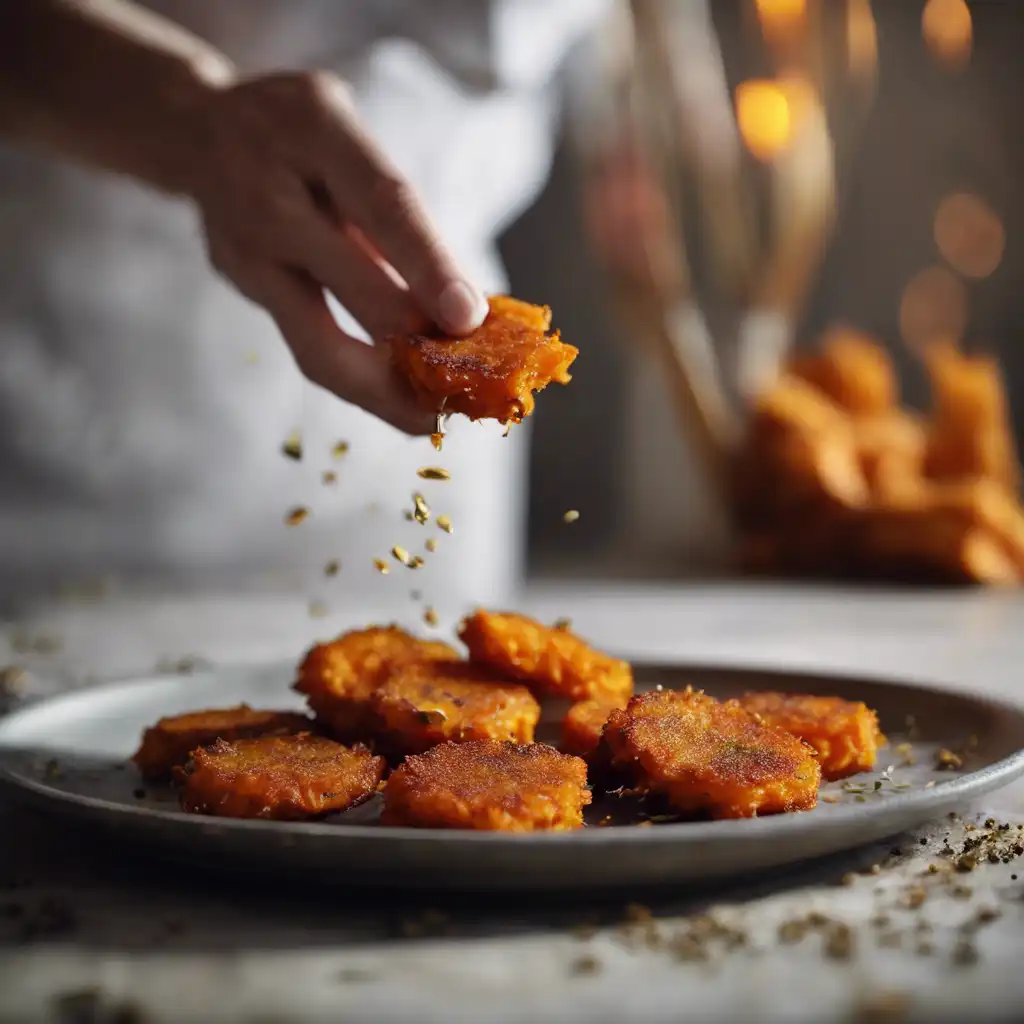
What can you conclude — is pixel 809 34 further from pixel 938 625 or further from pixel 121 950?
pixel 121 950

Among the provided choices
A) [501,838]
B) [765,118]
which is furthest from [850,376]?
[501,838]

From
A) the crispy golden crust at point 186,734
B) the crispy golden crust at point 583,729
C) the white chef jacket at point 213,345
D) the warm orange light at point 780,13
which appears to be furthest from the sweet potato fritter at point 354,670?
the warm orange light at point 780,13

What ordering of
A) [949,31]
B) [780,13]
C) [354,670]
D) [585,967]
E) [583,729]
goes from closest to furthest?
[585,967] → [583,729] → [354,670] → [780,13] → [949,31]

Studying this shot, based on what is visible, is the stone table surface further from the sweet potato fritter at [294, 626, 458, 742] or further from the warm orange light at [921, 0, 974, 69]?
the warm orange light at [921, 0, 974, 69]

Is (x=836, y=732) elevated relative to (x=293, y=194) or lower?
lower

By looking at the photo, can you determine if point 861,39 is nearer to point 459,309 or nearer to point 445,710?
point 459,309

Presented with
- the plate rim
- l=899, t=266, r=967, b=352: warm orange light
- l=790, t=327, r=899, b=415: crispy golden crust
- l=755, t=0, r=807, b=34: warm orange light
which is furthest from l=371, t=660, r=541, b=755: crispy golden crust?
l=899, t=266, r=967, b=352: warm orange light

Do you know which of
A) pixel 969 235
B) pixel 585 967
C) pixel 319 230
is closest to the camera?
pixel 585 967

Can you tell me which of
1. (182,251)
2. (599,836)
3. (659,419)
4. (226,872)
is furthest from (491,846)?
(659,419)

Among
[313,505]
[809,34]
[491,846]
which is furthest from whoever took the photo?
[809,34]
